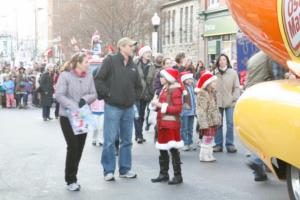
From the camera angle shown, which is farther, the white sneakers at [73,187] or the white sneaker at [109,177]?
the white sneaker at [109,177]

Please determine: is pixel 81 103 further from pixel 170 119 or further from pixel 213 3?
pixel 213 3

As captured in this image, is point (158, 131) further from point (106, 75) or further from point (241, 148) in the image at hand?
point (241, 148)

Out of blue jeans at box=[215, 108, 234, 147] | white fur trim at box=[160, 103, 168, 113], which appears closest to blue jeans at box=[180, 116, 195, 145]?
blue jeans at box=[215, 108, 234, 147]

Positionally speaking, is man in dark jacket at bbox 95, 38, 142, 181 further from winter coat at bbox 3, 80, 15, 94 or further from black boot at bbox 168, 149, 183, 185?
winter coat at bbox 3, 80, 15, 94

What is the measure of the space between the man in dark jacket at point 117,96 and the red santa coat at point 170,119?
17.5 inches

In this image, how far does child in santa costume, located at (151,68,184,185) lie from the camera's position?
755 centimetres

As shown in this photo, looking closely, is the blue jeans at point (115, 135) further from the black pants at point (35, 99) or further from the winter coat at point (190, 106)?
the black pants at point (35, 99)

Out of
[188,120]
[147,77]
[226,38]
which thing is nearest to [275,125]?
[188,120]

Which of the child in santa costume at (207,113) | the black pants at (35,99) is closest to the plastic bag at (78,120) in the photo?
the child in santa costume at (207,113)

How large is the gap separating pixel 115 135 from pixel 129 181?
0.61m

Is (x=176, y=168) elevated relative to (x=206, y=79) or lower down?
lower down

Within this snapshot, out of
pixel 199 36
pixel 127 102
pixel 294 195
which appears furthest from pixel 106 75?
pixel 199 36

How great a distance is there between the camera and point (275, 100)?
5.34m

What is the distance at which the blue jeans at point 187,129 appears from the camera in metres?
10.5
